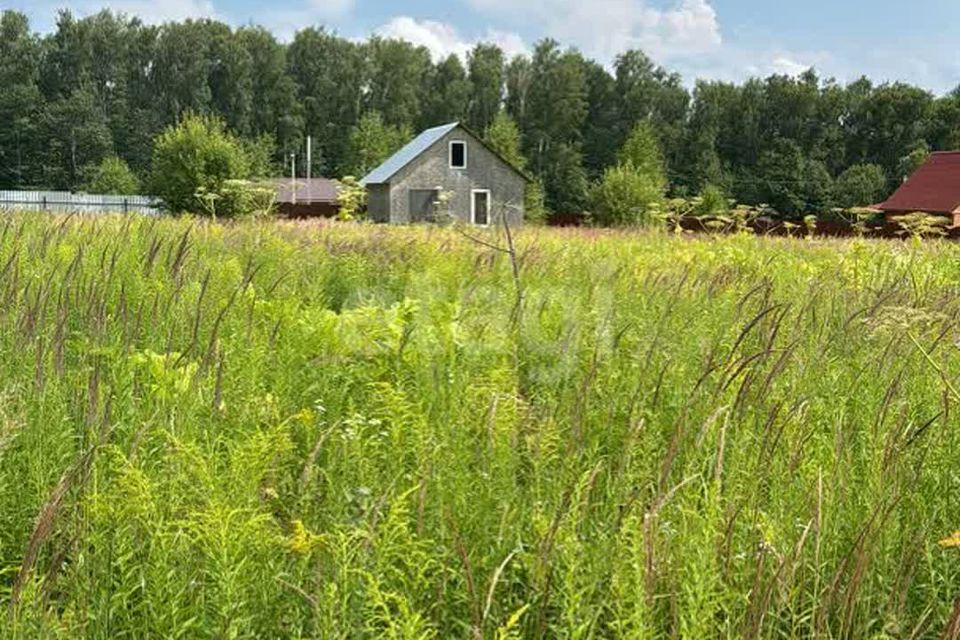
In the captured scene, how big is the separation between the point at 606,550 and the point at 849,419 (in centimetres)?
121

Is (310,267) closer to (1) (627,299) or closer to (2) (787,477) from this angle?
(1) (627,299)

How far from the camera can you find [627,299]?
4020 millimetres

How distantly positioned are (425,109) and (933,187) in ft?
158

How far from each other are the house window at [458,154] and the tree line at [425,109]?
92.0ft

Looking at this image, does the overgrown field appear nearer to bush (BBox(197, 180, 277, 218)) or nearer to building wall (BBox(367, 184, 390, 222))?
bush (BBox(197, 180, 277, 218))

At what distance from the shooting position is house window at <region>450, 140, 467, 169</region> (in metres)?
44.5

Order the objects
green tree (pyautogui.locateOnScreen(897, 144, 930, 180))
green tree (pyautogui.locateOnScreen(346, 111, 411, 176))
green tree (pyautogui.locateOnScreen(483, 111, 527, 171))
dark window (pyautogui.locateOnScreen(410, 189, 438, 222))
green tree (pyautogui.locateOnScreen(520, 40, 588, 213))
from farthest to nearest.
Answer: green tree (pyautogui.locateOnScreen(520, 40, 588, 213)), green tree (pyautogui.locateOnScreen(346, 111, 411, 176)), green tree (pyautogui.locateOnScreen(897, 144, 930, 180)), green tree (pyautogui.locateOnScreen(483, 111, 527, 171)), dark window (pyautogui.locateOnScreen(410, 189, 438, 222))

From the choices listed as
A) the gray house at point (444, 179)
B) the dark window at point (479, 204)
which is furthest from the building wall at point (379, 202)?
the dark window at point (479, 204)

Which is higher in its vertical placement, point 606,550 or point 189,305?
point 189,305

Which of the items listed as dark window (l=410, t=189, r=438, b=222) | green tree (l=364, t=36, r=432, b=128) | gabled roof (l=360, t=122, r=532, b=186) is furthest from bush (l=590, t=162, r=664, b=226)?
green tree (l=364, t=36, r=432, b=128)

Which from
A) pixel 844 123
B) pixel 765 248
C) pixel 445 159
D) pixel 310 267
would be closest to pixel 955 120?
pixel 844 123

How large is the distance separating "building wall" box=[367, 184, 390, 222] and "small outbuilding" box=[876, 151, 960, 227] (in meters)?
26.8

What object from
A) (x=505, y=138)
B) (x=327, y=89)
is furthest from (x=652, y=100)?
(x=327, y=89)

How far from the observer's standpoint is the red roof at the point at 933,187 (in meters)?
46.6
